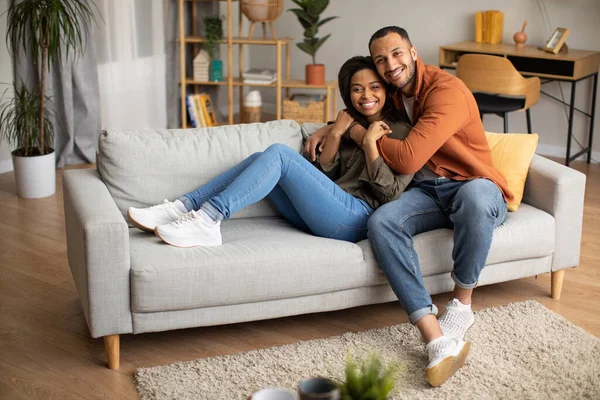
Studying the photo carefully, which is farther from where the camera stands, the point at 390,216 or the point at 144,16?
the point at 144,16

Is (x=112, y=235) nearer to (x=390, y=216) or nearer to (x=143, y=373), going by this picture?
(x=143, y=373)

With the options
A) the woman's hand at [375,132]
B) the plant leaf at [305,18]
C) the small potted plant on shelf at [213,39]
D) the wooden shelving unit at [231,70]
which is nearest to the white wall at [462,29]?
the wooden shelving unit at [231,70]

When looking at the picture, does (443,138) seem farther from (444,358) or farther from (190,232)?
(190,232)

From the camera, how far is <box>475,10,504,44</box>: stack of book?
4.98 metres

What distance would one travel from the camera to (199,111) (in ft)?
17.8

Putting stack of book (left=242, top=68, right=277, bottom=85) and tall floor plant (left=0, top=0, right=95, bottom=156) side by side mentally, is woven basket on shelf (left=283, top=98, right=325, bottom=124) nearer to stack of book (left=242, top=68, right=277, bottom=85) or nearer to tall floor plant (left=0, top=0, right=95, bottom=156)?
stack of book (left=242, top=68, right=277, bottom=85)

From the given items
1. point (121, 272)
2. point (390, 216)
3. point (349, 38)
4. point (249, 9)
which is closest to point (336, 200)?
point (390, 216)

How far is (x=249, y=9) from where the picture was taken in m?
5.11

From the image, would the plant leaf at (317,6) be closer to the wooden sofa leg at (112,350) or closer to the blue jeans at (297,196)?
the blue jeans at (297,196)

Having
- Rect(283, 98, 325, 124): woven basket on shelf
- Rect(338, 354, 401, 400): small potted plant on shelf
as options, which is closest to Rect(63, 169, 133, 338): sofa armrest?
Rect(338, 354, 401, 400): small potted plant on shelf

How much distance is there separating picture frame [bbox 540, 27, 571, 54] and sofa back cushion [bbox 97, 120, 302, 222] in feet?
7.92

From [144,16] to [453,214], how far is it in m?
3.20

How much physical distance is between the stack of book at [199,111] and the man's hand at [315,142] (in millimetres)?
2595

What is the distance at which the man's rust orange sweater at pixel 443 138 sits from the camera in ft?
8.48
